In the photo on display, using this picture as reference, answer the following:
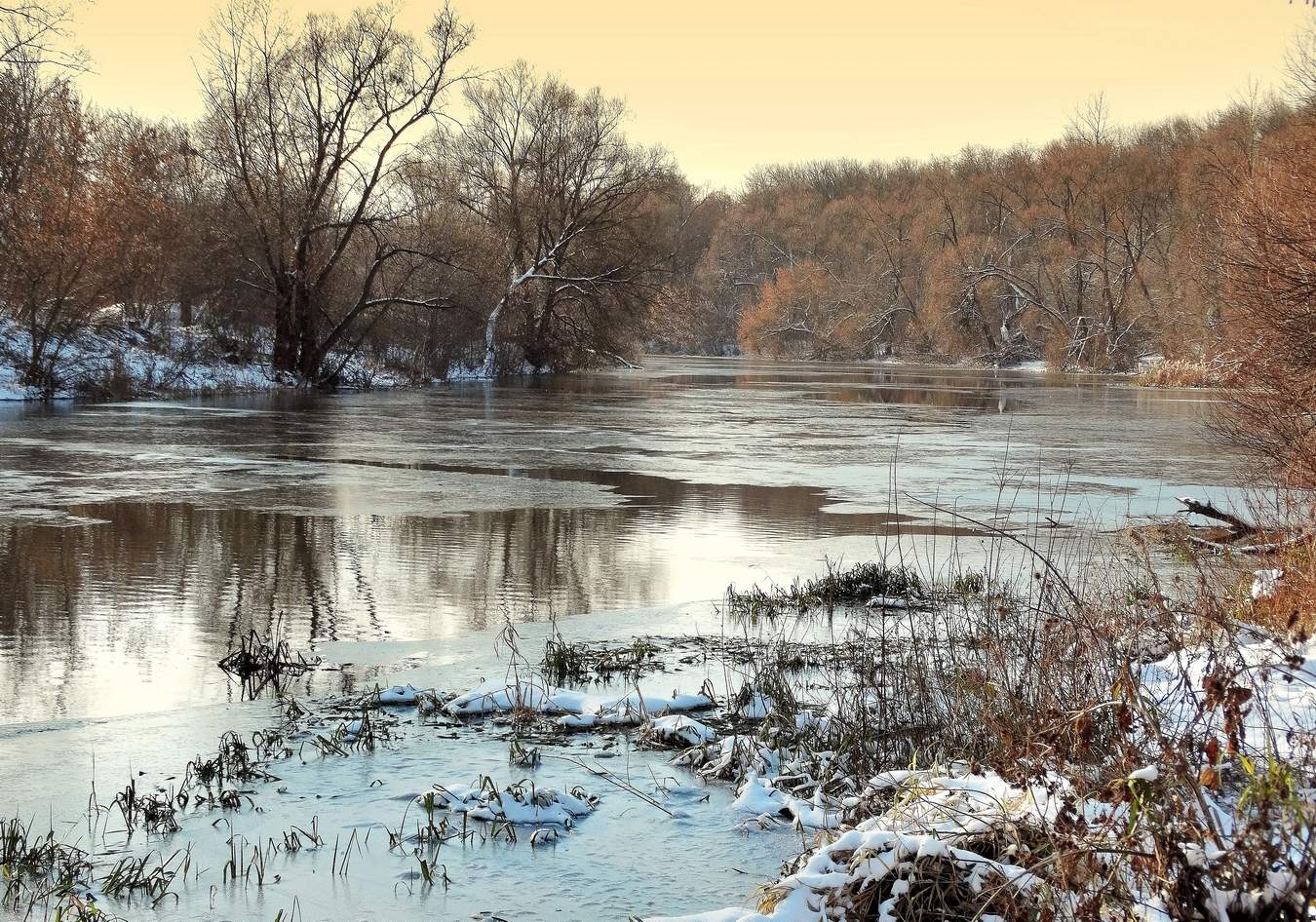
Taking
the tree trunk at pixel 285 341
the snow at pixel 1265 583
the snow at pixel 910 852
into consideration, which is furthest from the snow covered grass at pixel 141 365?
the snow at pixel 910 852

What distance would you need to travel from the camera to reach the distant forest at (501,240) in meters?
32.1

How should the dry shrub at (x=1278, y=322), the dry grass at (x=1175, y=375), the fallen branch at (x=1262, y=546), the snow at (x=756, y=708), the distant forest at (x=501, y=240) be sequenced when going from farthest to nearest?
1. the dry grass at (x=1175, y=375)
2. the distant forest at (x=501, y=240)
3. the dry shrub at (x=1278, y=322)
4. the fallen branch at (x=1262, y=546)
5. the snow at (x=756, y=708)

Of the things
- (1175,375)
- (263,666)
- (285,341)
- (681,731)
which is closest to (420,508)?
(263,666)

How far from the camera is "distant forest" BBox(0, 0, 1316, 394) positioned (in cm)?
3209

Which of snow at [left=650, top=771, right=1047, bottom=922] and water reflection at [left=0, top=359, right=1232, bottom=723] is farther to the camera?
water reflection at [left=0, top=359, right=1232, bottom=723]

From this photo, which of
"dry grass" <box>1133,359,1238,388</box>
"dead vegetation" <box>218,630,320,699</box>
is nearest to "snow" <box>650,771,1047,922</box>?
"dead vegetation" <box>218,630,320,699</box>

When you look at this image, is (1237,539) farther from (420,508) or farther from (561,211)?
(561,211)

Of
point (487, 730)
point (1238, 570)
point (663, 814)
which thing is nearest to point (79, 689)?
point (487, 730)

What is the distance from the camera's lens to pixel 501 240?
175 ft

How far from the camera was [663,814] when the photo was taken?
566 centimetres

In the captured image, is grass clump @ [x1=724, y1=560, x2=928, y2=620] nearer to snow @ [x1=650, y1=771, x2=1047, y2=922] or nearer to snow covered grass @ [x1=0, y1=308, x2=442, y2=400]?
snow @ [x1=650, y1=771, x2=1047, y2=922]

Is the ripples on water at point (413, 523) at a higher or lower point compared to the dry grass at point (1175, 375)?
lower

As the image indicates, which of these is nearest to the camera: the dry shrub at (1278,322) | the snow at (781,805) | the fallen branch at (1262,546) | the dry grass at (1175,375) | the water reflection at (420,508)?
the snow at (781,805)

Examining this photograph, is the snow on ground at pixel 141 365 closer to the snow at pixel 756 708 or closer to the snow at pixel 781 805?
the snow at pixel 756 708
